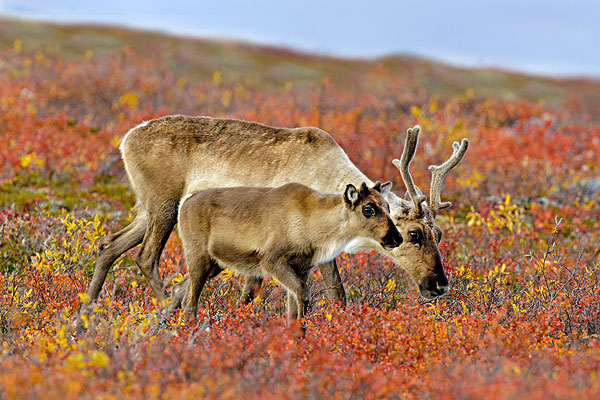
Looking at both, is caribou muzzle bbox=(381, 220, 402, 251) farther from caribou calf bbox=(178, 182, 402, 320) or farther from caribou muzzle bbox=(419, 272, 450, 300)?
caribou muzzle bbox=(419, 272, 450, 300)

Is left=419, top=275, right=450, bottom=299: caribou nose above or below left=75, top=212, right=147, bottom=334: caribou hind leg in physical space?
above

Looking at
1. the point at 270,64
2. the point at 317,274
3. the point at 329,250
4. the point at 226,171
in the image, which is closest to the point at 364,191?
the point at 329,250

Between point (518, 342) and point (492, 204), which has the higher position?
point (518, 342)

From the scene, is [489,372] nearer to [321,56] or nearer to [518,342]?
[518,342]

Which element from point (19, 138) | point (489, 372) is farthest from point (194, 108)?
point (489, 372)

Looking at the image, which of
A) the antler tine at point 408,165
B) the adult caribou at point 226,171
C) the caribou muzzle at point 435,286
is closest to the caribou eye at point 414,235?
the adult caribou at point 226,171

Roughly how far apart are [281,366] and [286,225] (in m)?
1.65

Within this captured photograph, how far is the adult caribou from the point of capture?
6414 mm

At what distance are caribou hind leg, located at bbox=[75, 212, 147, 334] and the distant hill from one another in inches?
695

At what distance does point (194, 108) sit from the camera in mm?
16047

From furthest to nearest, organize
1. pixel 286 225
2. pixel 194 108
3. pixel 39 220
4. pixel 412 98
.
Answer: pixel 412 98, pixel 194 108, pixel 39 220, pixel 286 225

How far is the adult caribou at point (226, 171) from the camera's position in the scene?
641 cm

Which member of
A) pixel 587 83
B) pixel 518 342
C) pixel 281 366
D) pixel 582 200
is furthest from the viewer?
pixel 587 83

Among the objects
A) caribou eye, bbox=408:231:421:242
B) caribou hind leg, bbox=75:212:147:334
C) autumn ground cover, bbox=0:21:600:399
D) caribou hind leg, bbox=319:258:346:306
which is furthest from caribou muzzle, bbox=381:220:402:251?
caribou hind leg, bbox=75:212:147:334
